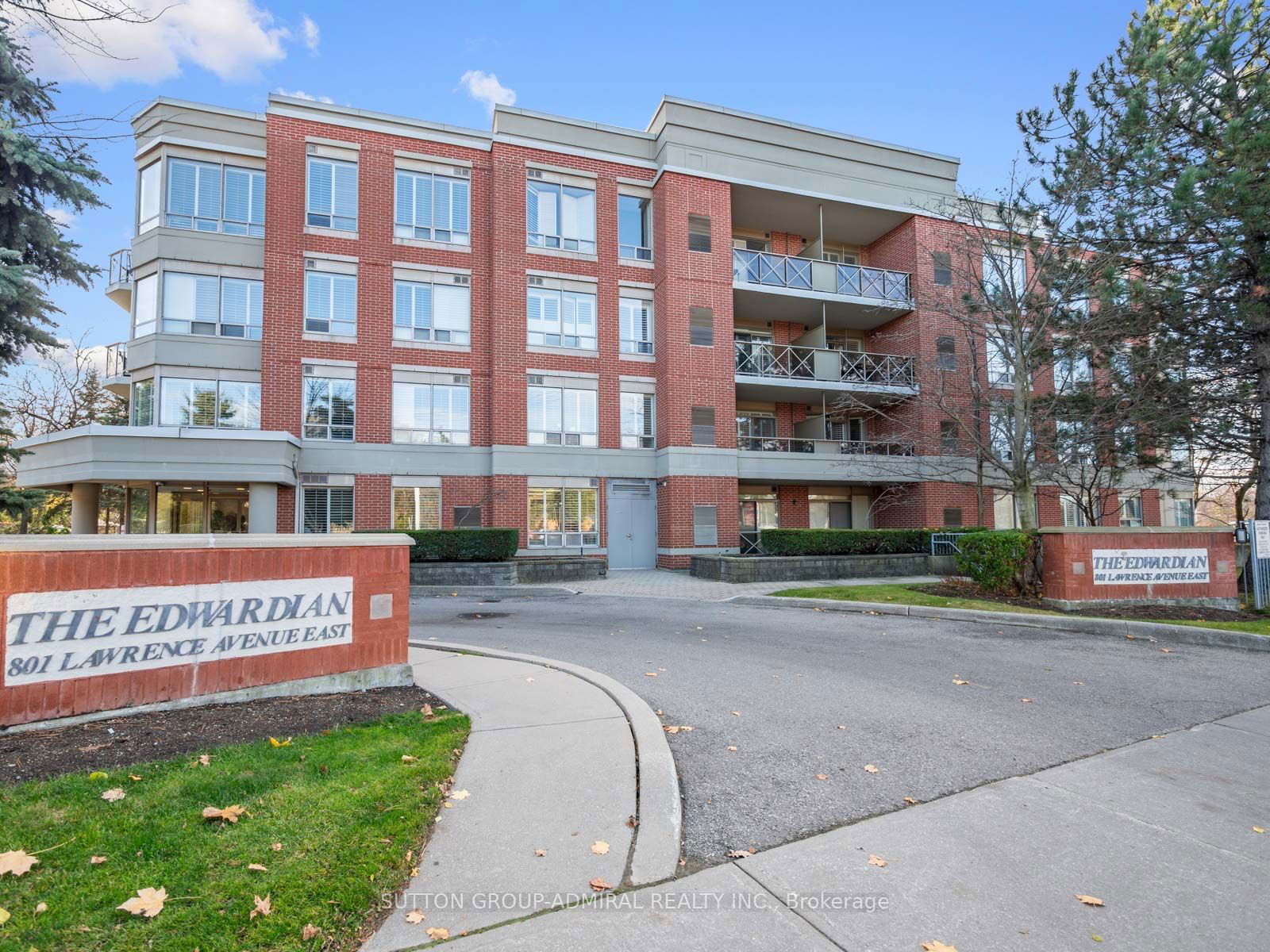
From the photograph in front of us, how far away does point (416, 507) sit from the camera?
21.1 m

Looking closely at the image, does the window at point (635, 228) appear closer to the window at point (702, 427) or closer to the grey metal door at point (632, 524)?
the window at point (702, 427)

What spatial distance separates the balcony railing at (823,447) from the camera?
81.0ft

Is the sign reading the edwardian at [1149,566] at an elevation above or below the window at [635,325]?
below

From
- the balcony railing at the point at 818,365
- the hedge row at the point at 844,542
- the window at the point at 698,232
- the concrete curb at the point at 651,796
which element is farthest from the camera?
the balcony railing at the point at 818,365

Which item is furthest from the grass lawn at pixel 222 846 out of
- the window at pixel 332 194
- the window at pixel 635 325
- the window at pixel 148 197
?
the window at pixel 148 197

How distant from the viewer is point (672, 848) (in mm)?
3193

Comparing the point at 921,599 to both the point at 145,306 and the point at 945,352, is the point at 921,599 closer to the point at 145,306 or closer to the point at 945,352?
the point at 945,352

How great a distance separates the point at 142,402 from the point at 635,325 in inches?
625

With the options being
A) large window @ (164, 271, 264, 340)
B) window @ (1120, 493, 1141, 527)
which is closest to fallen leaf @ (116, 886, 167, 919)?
large window @ (164, 271, 264, 340)

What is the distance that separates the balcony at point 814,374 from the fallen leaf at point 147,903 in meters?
21.7

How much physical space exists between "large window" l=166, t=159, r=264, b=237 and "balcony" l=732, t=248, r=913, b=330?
52.4 ft

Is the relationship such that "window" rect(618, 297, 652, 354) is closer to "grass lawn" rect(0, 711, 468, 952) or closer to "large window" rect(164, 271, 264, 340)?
"large window" rect(164, 271, 264, 340)

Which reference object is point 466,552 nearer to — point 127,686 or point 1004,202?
point 127,686

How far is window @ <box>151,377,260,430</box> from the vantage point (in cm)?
1961
